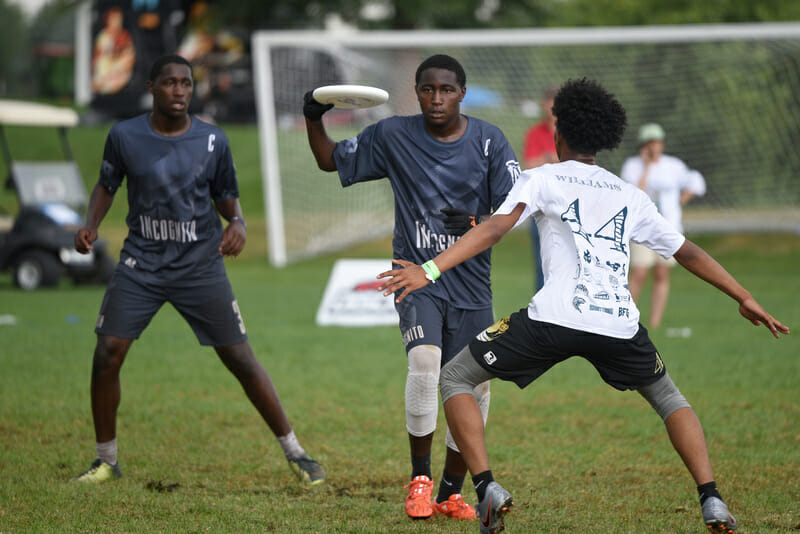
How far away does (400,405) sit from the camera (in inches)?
294

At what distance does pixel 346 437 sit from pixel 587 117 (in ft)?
10.2

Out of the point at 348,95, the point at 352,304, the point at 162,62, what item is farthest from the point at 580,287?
the point at 352,304

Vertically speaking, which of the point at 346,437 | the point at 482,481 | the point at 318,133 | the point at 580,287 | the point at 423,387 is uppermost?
the point at 318,133

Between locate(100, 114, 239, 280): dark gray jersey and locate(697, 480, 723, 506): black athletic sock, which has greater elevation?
locate(100, 114, 239, 280): dark gray jersey

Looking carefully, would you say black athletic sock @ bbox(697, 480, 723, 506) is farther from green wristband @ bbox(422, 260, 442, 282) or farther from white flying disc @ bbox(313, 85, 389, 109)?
white flying disc @ bbox(313, 85, 389, 109)

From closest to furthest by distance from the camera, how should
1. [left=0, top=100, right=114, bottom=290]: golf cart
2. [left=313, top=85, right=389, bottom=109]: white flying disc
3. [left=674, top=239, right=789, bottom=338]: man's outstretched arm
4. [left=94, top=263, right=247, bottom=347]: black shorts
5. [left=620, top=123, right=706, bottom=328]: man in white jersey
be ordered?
[left=674, top=239, right=789, bottom=338]: man's outstretched arm < [left=313, top=85, right=389, bottom=109]: white flying disc < [left=94, top=263, right=247, bottom=347]: black shorts < [left=620, top=123, right=706, bottom=328]: man in white jersey < [left=0, top=100, right=114, bottom=290]: golf cart

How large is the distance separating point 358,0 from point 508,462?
98.1 ft

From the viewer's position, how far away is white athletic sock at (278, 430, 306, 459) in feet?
18.2

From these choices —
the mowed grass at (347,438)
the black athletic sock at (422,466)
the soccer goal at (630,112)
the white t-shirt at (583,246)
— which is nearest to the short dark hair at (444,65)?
the white t-shirt at (583,246)

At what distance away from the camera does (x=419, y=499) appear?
466 centimetres

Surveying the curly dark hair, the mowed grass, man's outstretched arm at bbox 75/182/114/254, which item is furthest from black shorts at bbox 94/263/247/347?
the curly dark hair

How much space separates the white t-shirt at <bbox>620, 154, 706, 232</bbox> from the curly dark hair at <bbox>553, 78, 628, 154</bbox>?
703 cm

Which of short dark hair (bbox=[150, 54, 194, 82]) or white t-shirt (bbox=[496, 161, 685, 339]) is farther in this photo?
short dark hair (bbox=[150, 54, 194, 82])

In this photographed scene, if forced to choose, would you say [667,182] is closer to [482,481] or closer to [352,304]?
[352,304]
